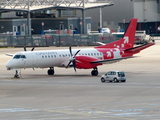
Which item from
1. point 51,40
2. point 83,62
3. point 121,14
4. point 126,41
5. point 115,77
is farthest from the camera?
point 121,14

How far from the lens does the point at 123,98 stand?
25953mm

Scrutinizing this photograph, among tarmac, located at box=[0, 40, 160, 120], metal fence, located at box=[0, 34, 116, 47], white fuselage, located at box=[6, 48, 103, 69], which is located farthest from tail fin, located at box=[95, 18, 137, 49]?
metal fence, located at box=[0, 34, 116, 47]

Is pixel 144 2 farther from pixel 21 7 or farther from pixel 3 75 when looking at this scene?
pixel 3 75

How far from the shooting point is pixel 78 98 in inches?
1039

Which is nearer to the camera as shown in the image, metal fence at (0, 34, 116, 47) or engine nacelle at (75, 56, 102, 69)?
engine nacelle at (75, 56, 102, 69)

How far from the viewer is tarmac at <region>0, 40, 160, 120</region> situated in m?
20.6

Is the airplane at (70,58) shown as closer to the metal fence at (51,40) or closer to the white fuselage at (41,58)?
the white fuselage at (41,58)

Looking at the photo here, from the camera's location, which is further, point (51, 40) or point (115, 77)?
point (51, 40)

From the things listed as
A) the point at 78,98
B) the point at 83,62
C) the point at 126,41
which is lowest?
the point at 78,98

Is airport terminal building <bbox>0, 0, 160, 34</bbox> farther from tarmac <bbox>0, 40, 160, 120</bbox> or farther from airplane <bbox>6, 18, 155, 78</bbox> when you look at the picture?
tarmac <bbox>0, 40, 160, 120</bbox>

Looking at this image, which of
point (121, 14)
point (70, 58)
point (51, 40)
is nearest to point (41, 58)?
point (70, 58)

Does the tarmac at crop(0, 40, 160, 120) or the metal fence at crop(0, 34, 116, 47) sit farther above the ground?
the metal fence at crop(0, 34, 116, 47)

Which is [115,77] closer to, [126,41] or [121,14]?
[126,41]

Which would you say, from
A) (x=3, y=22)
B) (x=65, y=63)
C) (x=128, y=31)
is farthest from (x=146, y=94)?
(x=3, y=22)
